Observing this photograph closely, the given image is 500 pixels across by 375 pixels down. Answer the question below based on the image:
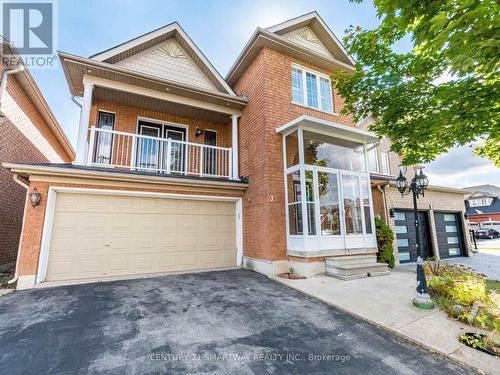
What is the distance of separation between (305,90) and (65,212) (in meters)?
8.72

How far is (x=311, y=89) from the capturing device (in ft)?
30.0

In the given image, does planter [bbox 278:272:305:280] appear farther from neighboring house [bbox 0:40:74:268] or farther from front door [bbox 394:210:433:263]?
neighboring house [bbox 0:40:74:268]

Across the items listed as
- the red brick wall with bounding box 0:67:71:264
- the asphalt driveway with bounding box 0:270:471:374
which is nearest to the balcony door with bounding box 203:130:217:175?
the asphalt driveway with bounding box 0:270:471:374

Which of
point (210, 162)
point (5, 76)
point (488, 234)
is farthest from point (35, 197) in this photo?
point (488, 234)

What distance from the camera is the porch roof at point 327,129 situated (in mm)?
7090

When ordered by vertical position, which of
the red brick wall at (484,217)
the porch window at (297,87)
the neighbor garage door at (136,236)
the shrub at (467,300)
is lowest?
the shrub at (467,300)

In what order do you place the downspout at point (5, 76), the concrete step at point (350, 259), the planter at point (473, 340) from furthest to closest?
the downspout at point (5, 76) < the concrete step at point (350, 259) < the planter at point (473, 340)

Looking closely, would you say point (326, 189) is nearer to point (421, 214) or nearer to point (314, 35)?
point (314, 35)

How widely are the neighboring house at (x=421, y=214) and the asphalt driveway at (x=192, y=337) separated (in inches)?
277

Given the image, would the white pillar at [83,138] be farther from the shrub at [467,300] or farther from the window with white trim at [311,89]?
the shrub at [467,300]

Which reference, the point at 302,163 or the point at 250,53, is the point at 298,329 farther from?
the point at 250,53

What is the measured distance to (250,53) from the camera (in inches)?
340

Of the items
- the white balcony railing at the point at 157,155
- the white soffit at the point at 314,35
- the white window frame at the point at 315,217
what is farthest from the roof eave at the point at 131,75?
the white soffit at the point at 314,35

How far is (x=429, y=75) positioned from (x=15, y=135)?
1297cm
